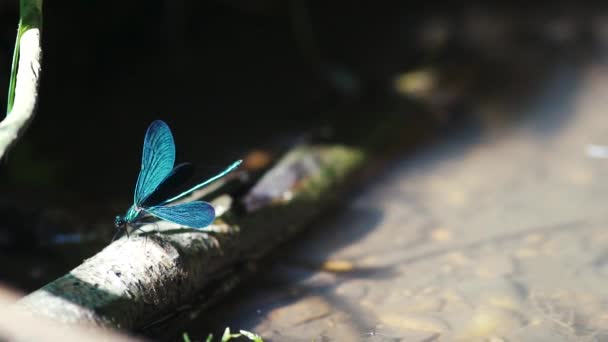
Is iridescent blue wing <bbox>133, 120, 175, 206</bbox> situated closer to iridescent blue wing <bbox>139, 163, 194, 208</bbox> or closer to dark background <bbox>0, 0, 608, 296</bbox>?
iridescent blue wing <bbox>139, 163, 194, 208</bbox>

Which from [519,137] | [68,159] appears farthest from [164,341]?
[519,137]

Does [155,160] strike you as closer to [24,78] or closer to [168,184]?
[168,184]

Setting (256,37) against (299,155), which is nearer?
(299,155)

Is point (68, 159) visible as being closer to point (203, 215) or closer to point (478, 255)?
point (203, 215)

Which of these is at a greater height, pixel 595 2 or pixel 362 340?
pixel 595 2

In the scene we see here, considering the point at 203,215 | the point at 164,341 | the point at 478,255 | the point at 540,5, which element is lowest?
the point at 164,341

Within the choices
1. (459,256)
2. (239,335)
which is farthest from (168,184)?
(459,256)

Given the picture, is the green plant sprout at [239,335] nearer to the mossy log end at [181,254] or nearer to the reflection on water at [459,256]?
the reflection on water at [459,256]

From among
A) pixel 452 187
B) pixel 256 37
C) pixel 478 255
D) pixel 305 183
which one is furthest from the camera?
pixel 256 37
